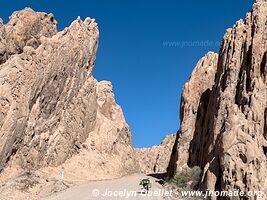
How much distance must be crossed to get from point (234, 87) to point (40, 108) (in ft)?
66.9

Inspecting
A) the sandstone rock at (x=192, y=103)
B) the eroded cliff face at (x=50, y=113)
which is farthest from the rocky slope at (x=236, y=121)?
the eroded cliff face at (x=50, y=113)

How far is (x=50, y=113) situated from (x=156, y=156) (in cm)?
7272

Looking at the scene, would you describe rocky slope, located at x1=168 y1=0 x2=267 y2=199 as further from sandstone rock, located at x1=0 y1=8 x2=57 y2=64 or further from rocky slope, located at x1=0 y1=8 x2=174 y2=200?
sandstone rock, located at x1=0 y1=8 x2=57 y2=64

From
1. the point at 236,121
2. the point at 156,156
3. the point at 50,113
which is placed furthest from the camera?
the point at 156,156

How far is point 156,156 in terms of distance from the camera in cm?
11281

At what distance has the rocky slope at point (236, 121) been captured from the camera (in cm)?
2234

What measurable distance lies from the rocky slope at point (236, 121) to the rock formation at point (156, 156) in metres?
60.5

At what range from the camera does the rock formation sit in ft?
338

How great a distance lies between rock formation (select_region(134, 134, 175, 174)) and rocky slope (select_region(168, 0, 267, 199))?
60538 mm

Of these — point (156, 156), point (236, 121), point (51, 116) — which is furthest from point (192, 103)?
point (156, 156)

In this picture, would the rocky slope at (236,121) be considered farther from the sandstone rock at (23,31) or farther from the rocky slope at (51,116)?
the sandstone rock at (23,31)

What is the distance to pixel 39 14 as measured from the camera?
46.1 m

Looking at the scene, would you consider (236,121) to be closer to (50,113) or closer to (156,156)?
(50,113)

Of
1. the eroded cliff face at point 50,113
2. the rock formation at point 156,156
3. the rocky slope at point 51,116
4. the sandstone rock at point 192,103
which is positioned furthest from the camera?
the rock formation at point 156,156
